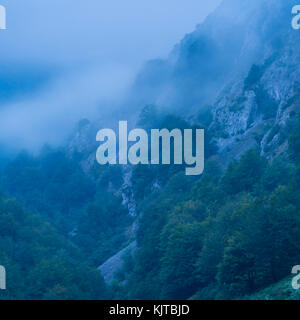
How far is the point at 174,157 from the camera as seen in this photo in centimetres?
9606

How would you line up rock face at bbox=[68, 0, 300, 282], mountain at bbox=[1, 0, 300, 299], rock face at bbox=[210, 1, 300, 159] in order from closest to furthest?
mountain at bbox=[1, 0, 300, 299] < rock face at bbox=[68, 0, 300, 282] < rock face at bbox=[210, 1, 300, 159]

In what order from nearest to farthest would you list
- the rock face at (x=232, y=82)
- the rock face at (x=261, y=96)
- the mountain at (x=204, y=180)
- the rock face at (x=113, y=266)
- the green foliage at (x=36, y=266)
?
1. the mountain at (x=204, y=180)
2. the green foliage at (x=36, y=266)
3. the rock face at (x=113, y=266)
4. the rock face at (x=232, y=82)
5. the rock face at (x=261, y=96)

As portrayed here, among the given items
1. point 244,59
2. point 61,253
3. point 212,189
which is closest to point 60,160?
point 244,59

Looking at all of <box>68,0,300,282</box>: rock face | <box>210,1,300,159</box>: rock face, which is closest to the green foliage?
<box>68,0,300,282</box>: rock face

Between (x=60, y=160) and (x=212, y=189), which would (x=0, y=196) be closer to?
(x=212, y=189)

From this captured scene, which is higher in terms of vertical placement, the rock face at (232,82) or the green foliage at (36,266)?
the rock face at (232,82)

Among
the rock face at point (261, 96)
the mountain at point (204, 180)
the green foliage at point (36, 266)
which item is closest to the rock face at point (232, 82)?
the rock face at point (261, 96)

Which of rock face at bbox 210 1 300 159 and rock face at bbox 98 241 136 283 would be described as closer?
rock face at bbox 98 241 136 283

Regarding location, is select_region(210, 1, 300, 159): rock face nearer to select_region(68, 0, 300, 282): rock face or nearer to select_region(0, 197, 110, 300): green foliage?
select_region(68, 0, 300, 282): rock face

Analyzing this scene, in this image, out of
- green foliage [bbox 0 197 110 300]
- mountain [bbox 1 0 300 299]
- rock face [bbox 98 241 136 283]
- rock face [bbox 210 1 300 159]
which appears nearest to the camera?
mountain [bbox 1 0 300 299]

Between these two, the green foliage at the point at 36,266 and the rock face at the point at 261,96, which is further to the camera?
the rock face at the point at 261,96

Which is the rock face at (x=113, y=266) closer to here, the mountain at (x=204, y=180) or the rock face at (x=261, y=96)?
the mountain at (x=204, y=180)

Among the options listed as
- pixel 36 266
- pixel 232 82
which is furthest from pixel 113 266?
pixel 232 82
